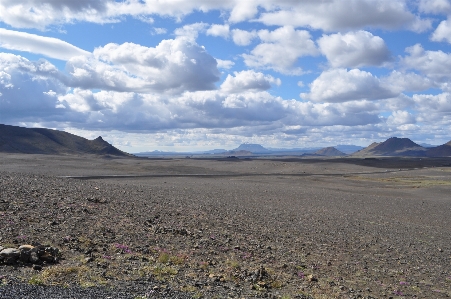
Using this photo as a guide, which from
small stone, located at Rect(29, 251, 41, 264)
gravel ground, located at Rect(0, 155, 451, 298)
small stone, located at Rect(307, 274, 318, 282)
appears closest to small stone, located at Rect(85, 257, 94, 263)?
gravel ground, located at Rect(0, 155, 451, 298)

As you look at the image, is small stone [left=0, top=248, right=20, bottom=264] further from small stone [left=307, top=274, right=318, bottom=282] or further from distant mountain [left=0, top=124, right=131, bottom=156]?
distant mountain [left=0, top=124, right=131, bottom=156]

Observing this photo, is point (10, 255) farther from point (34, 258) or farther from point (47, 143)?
point (47, 143)

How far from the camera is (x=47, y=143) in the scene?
14650 cm

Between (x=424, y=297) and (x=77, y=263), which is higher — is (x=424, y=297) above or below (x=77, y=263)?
below

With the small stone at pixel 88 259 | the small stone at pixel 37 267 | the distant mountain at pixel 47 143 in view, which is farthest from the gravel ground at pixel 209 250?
the distant mountain at pixel 47 143

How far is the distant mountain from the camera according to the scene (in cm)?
13238

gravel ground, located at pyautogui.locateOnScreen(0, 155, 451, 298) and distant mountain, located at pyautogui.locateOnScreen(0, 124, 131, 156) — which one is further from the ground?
distant mountain, located at pyautogui.locateOnScreen(0, 124, 131, 156)

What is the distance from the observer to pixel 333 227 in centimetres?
2170

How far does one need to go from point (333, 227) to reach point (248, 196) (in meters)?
12.4

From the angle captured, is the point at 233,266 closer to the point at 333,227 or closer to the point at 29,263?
the point at 29,263

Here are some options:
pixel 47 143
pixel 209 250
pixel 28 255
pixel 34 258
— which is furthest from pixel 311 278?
pixel 47 143

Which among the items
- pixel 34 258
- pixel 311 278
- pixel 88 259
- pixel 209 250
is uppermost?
pixel 34 258

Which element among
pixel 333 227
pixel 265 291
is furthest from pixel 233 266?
pixel 333 227

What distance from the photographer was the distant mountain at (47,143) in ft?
434
